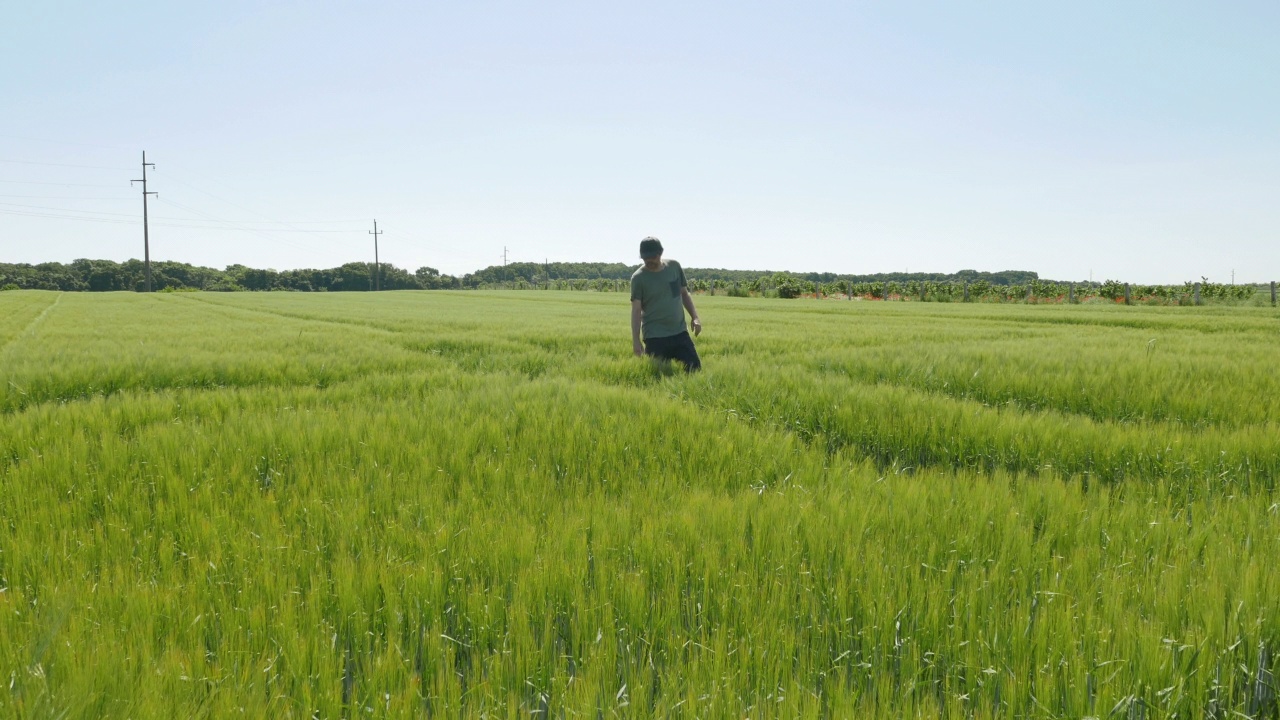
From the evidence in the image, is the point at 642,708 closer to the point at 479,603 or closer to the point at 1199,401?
the point at 479,603

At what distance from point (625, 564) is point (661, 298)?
584 cm

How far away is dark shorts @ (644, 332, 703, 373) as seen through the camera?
8.12 metres

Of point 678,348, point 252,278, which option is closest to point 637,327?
point 678,348

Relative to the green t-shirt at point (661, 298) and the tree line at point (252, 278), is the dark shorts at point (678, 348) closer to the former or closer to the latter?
the green t-shirt at point (661, 298)

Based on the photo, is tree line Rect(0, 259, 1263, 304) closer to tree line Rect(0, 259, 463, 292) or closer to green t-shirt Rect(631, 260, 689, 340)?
tree line Rect(0, 259, 463, 292)

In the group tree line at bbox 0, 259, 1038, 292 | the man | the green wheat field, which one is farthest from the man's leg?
tree line at bbox 0, 259, 1038, 292

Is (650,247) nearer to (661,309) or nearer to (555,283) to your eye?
(661,309)

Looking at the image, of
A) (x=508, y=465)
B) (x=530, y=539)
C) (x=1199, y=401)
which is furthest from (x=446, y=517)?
(x=1199, y=401)

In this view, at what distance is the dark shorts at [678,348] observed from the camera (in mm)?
8125

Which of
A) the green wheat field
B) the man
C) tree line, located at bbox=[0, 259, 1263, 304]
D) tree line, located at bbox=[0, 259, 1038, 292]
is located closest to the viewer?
the green wheat field

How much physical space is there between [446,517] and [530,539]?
22.5 inches

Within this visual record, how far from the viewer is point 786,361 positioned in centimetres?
882

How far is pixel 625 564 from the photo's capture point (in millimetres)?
2334

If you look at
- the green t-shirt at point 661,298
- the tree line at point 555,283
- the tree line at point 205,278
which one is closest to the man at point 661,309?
the green t-shirt at point 661,298
